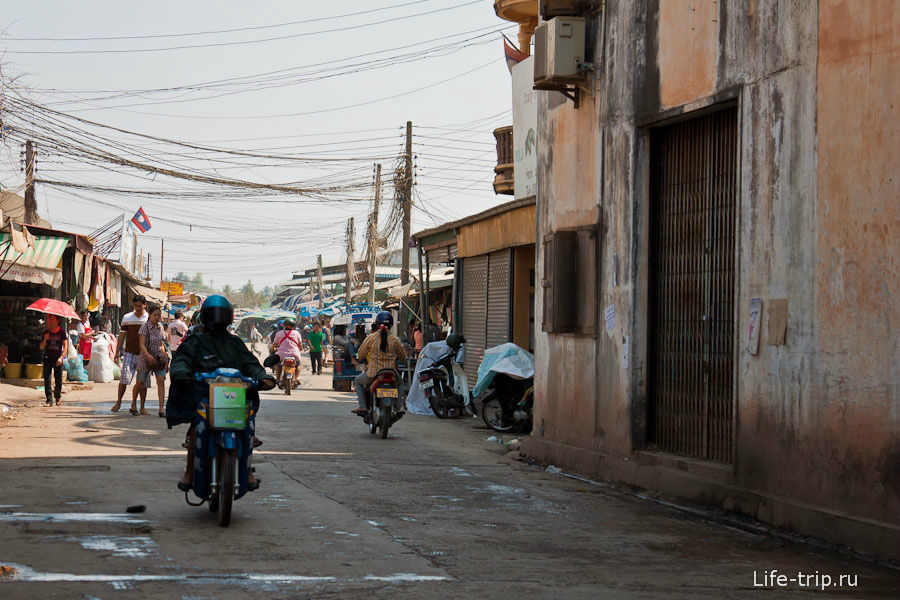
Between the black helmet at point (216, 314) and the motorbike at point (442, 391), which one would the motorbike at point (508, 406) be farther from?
the black helmet at point (216, 314)

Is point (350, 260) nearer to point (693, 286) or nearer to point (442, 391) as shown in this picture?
point (442, 391)

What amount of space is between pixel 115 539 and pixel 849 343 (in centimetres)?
517

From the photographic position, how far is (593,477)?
11359 millimetres

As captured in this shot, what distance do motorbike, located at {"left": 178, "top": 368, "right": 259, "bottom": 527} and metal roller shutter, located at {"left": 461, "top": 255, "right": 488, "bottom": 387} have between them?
12.2 metres

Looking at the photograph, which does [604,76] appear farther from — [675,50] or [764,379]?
[764,379]

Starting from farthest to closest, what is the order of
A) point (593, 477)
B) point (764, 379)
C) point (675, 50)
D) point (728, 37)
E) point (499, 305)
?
point (499, 305) < point (593, 477) < point (675, 50) < point (728, 37) < point (764, 379)

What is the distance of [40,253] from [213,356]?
14.2 metres

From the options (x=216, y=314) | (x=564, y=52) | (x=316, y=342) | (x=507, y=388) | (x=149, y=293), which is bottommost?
(x=507, y=388)

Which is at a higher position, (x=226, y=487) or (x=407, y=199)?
(x=407, y=199)

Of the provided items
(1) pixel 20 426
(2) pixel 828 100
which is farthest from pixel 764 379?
(1) pixel 20 426

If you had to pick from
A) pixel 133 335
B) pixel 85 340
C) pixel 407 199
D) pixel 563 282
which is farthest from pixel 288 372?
pixel 407 199

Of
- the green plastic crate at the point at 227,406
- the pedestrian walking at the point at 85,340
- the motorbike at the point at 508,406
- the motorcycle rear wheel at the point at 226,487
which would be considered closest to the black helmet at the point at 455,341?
the motorbike at the point at 508,406

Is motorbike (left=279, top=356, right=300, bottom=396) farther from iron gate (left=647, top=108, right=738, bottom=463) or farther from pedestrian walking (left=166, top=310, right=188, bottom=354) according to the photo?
iron gate (left=647, top=108, right=738, bottom=463)

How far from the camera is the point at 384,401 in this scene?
584 inches
